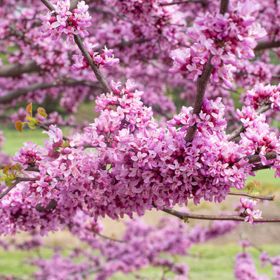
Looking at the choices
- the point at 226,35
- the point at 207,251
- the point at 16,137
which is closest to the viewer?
the point at 226,35

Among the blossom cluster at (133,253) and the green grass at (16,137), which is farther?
the green grass at (16,137)

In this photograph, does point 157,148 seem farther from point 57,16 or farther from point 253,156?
point 57,16

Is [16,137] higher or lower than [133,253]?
higher

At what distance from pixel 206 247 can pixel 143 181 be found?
16.5 m

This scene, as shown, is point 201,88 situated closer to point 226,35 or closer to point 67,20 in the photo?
point 226,35

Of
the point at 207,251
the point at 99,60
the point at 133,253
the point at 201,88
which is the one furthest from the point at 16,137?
the point at 201,88

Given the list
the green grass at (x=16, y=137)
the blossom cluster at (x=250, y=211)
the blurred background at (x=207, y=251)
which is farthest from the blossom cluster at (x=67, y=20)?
the green grass at (x=16, y=137)

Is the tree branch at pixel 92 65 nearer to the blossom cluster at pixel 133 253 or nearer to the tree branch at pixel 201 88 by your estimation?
the tree branch at pixel 201 88

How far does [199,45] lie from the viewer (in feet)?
6.71

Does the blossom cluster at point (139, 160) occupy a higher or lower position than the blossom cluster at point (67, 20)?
lower

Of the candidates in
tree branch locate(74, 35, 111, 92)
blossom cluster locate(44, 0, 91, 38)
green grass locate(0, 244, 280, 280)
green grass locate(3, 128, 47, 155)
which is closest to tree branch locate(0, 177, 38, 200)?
tree branch locate(74, 35, 111, 92)

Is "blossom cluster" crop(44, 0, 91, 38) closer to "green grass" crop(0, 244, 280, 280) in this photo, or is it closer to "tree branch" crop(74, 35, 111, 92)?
"tree branch" crop(74, 35, 111, 92)

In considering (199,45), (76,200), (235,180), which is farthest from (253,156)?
(76,200)

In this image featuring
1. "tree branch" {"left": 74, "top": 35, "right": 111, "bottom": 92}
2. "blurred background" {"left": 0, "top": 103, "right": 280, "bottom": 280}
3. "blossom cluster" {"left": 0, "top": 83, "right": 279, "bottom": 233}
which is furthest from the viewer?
"blurred background" {"left": 0, "top": 103, "right": 280, "bottom": 280}
